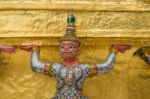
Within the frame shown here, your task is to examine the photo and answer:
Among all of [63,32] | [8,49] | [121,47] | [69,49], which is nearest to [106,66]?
[121,47]

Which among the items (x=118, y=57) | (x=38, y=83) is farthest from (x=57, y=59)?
(x=118, y=57)

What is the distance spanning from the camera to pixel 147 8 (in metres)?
4.95

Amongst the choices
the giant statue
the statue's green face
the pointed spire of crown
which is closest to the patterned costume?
the giant statue

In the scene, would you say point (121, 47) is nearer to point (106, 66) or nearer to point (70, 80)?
point (106, 66)

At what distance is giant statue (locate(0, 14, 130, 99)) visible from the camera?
4496mm

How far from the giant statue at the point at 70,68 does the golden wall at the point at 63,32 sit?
0.85 feet

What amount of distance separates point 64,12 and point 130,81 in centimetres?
110

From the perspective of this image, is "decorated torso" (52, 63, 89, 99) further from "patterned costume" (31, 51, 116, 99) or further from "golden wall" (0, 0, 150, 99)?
"golden wall" (0, 0, 150, 99)

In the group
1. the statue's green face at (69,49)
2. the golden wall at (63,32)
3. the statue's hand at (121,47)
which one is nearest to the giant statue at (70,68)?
the statue's green face at (69,49)

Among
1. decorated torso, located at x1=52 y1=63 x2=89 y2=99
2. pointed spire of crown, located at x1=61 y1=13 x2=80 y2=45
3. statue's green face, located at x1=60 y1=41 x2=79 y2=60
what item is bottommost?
decorated torso, located at x1=52 y1=63 x2=89 y2=99

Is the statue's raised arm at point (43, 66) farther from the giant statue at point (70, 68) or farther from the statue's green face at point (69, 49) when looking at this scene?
the statue's green face at point (69, 49)

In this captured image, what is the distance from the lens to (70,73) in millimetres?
4496

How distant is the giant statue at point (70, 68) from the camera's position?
4496 millimetres

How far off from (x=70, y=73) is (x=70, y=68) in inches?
2.4
